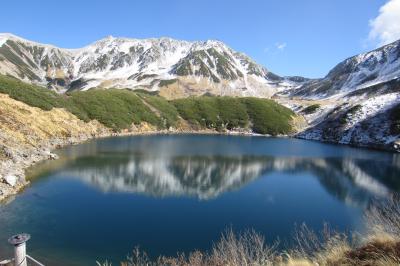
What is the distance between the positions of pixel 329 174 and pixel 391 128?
54.6 metres

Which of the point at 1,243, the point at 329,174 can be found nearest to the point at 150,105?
the point at 329,174

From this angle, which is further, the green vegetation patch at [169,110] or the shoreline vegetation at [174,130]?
the green vegetation patch at [169,110]

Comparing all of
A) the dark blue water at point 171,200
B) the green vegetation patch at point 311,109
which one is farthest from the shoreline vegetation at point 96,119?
the green vegetation patch at point 311,109

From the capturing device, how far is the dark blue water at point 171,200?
92.7ft

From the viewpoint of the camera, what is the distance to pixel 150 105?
148 meters

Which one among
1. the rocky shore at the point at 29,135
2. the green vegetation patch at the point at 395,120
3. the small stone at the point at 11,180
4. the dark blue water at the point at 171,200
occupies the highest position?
the green vegetation patch at the point at 395,120

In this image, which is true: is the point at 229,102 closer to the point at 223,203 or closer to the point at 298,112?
the point at 298,112

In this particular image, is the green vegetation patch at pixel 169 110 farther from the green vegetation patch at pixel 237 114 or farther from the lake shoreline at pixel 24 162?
the lake shoreline at pixel 24 162

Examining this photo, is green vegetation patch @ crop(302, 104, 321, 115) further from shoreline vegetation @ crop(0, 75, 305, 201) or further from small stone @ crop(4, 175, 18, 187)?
small stone @ crop(4, 175, 18, 187)

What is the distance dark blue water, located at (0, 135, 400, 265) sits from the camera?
92.7 feet

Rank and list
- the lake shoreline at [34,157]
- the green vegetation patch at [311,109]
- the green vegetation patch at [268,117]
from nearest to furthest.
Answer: the lake shoreline at [34,157] < the green vegetation patch at [268,117] < the green vegetation patch at [311,109]

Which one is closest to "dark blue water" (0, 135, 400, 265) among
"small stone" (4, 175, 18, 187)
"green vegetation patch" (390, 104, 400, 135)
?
"small stone" (4, 175, 18, 187)

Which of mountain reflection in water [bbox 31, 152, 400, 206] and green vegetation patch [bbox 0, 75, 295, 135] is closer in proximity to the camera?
mountain reflection in water [bbox 31, 152, 400, 206]

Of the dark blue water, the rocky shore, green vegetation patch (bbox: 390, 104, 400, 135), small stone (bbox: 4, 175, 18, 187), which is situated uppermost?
green vegetation patch (bbox: 390, 104, 400, 135)
